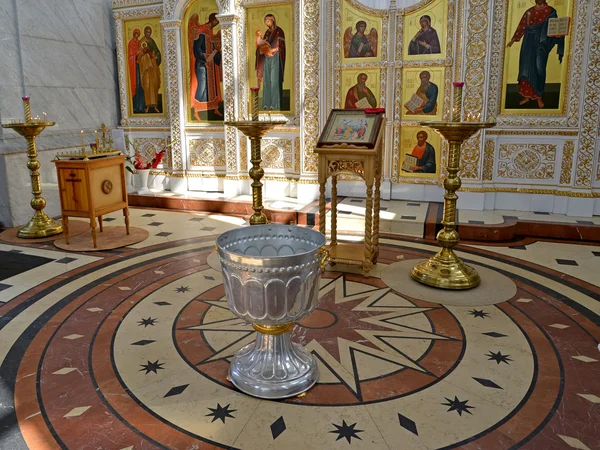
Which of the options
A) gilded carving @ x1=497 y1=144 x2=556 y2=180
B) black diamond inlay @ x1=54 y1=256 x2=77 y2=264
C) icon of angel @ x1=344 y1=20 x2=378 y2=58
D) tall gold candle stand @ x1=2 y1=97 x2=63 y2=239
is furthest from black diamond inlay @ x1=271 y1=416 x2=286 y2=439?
icon of angel @ x1=344 y1=20 x2=378 y2=58

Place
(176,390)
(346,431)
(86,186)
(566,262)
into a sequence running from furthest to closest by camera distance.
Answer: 1. (86,186)
2. (566,262)
3. (176,390)
4. (346,431)

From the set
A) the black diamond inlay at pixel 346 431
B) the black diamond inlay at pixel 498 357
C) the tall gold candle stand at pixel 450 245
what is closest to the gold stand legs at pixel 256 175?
the tall gold candle stand at pixel 450 245

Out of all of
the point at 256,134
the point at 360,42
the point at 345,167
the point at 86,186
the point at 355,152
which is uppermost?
the point at 360,42

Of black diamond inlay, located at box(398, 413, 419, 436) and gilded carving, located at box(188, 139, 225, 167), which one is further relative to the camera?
gilded carving, located at box(188, 139, 225, 167)

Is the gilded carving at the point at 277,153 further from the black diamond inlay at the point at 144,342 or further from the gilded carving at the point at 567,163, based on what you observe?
the black diamond inlay at the point at 144,342

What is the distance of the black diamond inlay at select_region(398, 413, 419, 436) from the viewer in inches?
101

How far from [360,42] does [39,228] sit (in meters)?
5.04

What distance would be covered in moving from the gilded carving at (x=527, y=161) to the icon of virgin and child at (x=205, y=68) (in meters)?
4.48

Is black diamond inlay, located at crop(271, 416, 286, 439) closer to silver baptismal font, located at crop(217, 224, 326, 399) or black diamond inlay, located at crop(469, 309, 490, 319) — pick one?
silver baptismal font, located at crop(217, 224, 326, 399)

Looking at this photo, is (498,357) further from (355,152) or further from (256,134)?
(256,134)

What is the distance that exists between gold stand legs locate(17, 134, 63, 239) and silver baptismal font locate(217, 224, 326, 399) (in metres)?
4.22

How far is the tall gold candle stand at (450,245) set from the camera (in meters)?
4.30

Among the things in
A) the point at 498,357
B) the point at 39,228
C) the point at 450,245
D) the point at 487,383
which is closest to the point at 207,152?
the point at 39,228

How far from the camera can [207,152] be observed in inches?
341
